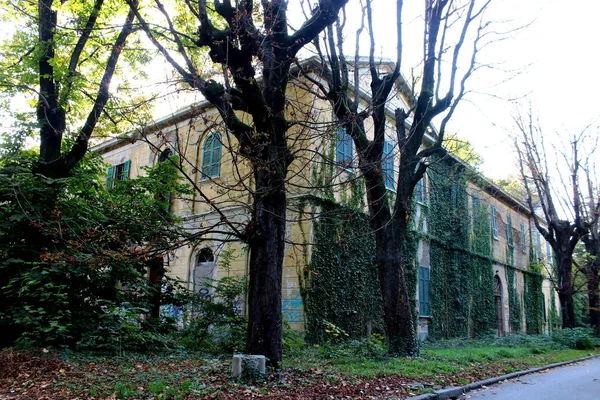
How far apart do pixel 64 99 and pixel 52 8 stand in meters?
2.56

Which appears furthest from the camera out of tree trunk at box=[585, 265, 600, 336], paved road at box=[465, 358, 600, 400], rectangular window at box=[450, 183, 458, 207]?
rectangular window at box=[450, 183, 458, 207]

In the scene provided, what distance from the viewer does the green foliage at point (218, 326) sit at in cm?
1041

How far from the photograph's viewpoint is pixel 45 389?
19.6 ft

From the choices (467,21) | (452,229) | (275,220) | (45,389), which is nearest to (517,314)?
(452,229)

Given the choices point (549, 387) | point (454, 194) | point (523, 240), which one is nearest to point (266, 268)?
point (549, 387)

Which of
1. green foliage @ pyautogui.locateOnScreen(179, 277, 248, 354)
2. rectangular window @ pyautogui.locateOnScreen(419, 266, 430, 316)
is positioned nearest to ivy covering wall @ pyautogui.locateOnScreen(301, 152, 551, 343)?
rectangular window @ pyautogui.locateOnScreen(419, 266, 430, 316)

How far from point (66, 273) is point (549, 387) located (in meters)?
9.68

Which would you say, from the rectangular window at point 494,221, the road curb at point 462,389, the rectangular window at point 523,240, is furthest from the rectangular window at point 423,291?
the rectangular window at point 523,240

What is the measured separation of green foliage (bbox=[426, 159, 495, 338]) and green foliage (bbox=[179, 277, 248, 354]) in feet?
35.1

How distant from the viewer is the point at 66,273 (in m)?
9.41

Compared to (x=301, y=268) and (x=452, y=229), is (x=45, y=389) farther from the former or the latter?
(x=452, y=229)

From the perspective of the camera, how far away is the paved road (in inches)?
297

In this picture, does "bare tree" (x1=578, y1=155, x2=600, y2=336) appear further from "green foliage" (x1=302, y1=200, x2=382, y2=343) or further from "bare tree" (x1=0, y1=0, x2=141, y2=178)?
"bare tree" (x1=0, y1=0, x2=141, y2=178)

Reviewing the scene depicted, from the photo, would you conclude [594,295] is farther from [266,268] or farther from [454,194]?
[266,268]
